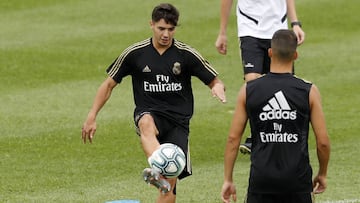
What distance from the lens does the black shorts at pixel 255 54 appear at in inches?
520

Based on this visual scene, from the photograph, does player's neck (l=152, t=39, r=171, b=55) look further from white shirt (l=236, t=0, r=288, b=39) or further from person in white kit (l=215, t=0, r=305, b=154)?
white shirt (l=236, t=0, r=288, b=39)

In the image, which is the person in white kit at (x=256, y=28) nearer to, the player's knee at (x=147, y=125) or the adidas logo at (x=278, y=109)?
the player's knee at (x=147, y=125)

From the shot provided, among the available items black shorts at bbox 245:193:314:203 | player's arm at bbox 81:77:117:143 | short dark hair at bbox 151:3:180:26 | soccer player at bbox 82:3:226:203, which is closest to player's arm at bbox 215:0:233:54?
soccer player at bbox 82:3:226:203

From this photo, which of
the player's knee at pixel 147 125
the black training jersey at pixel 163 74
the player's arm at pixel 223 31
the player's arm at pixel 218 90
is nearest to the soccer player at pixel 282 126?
the player's arm at pixel 218 90

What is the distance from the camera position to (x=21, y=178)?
12.6 metres

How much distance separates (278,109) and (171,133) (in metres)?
2.75

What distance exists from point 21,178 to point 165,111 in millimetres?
2716

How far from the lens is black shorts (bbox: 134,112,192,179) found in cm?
1060

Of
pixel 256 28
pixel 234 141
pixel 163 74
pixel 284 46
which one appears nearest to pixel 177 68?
pixel 163 74

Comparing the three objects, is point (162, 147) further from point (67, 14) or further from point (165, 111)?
point (67, 14)

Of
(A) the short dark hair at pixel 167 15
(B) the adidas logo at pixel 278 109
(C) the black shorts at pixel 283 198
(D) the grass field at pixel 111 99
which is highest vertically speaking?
(A) the short dark hair at pixel 167 15

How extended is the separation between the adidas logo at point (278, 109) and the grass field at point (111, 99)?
3562 millimetres

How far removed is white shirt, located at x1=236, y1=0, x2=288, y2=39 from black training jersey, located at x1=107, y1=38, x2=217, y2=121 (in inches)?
108

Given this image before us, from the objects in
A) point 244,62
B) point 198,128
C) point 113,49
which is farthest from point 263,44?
point 113,49
